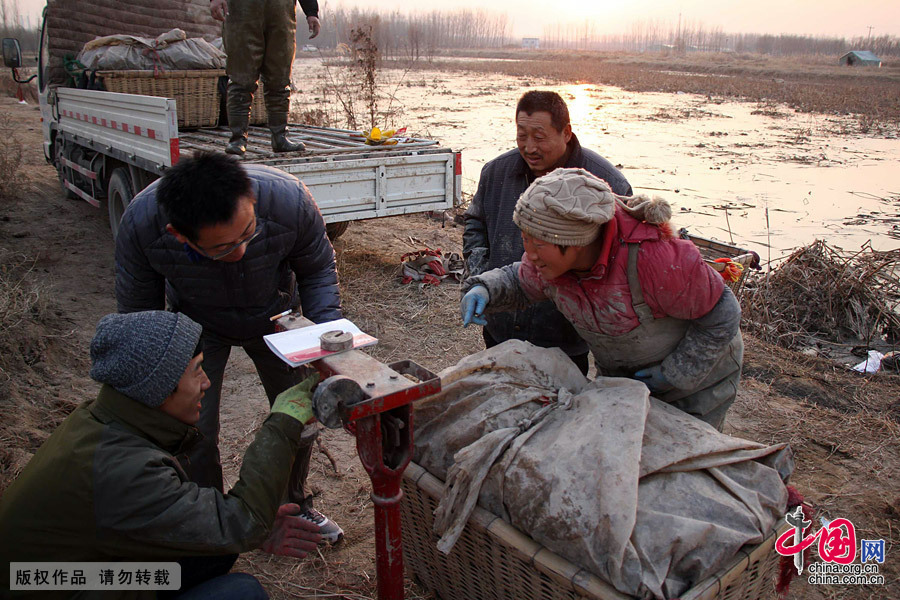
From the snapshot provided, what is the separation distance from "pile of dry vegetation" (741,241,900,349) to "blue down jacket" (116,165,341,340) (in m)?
3.77

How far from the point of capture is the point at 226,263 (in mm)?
2295

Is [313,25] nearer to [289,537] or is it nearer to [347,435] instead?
[347,435]

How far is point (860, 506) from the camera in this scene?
300cm

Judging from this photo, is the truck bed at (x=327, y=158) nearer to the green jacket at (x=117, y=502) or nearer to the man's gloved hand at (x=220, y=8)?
the man's gloved hand at (x=220, y=8)

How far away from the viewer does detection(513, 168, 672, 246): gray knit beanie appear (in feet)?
5.91

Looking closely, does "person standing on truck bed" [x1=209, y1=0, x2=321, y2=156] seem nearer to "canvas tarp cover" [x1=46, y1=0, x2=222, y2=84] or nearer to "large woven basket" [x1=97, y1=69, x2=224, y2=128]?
"large woven basket" [x1=97, y1=69, x2=224, y2=128]

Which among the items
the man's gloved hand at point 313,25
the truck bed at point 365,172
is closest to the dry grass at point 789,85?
the truck bed at point 365,172

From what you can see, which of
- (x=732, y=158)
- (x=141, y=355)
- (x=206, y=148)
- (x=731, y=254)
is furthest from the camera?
(x=732, y=158)

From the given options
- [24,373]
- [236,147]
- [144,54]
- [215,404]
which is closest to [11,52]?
[144,54]

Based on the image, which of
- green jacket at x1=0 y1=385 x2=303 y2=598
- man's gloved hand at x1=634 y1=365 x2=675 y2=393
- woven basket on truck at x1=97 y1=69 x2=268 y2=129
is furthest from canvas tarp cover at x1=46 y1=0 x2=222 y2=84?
man's gloved hand at x1=634 y1=365 x2=675 y2=393

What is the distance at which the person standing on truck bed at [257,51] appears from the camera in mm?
4301

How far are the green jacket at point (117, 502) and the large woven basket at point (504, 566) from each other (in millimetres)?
551

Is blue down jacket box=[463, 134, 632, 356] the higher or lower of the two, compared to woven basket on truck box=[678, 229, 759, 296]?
higher

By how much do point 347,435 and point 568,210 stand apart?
2.43 m
